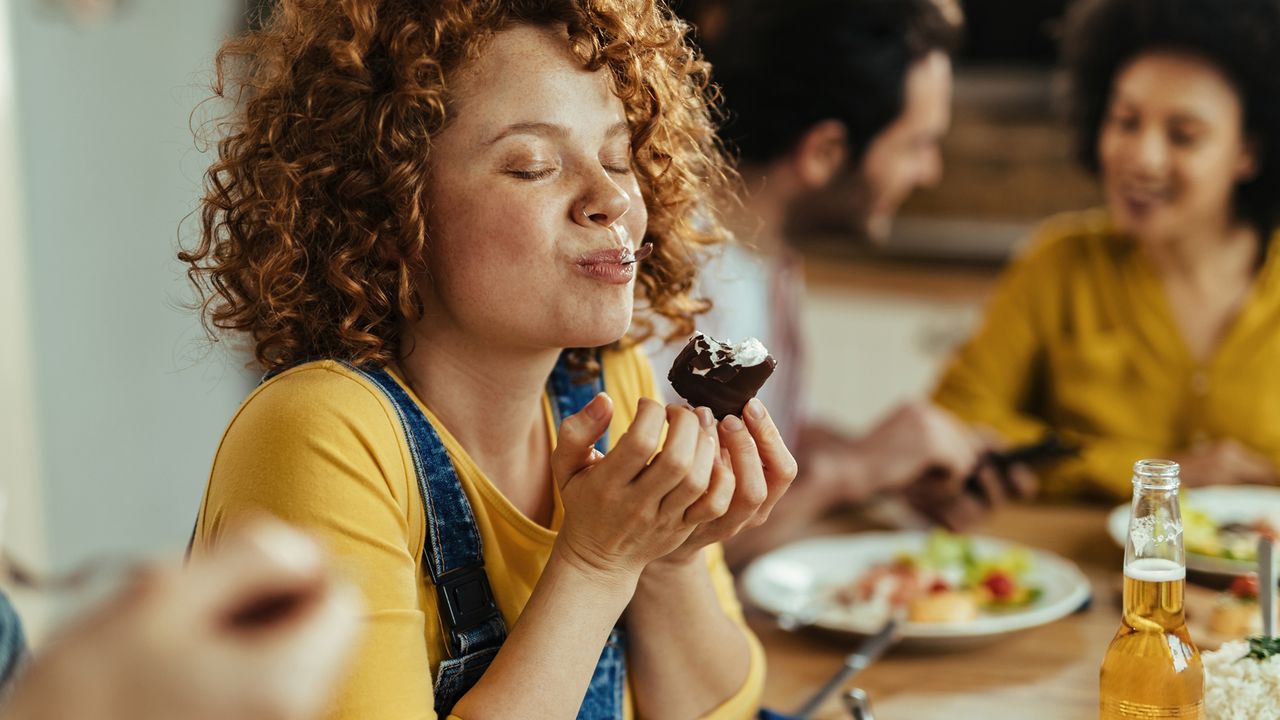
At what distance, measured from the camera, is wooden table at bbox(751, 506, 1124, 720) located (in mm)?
1219

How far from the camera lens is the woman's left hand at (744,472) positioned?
3.17 feet

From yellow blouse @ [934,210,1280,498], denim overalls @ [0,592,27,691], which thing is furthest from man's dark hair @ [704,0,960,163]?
denim overalls @ [0,592,27,691]

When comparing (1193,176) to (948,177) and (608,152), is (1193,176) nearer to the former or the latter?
(608,152)

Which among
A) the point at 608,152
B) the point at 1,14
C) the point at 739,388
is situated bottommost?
the point at 739,388

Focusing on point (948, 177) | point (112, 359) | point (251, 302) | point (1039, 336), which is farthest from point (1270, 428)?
point (112, 359)

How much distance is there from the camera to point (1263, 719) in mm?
923

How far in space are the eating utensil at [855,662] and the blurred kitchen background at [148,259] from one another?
65.0 inches

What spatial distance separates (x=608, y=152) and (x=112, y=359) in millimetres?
2971

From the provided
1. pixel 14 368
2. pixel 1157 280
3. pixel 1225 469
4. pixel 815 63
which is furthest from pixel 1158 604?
pixel 14 368

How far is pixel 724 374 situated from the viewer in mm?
999

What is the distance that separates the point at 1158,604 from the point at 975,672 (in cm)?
43

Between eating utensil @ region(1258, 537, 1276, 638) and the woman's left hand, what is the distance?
50cm

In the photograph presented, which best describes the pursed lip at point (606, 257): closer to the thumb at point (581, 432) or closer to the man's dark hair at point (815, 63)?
the thumb at point (581, 432)

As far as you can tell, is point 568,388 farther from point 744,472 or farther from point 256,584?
point 256,584
